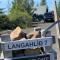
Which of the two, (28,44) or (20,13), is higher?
(28,44)

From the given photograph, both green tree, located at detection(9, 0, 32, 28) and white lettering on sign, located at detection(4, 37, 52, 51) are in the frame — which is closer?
white lettering on sign, located at detection(4, 37, 52, 51)

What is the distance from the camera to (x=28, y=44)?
14.8 feet

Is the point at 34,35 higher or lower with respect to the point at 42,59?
higher

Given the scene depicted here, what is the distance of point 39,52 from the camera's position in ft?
15.5

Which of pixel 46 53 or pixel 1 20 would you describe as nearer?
pixel 46 53

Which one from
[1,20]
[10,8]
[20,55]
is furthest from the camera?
[10,8]

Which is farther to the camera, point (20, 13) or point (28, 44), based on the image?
point (20, 13)

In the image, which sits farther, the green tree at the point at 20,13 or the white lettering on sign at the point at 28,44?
the green tree at the point at 20,13

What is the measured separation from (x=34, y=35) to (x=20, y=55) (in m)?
0.44

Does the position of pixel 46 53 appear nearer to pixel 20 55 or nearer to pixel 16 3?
pixel 20 55

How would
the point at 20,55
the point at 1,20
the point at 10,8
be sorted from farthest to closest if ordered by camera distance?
the point at 10,8 < the point at 1,20 < the point at 20,55

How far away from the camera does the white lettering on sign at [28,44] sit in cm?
441

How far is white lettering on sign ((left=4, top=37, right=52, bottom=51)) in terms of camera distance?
441 centimetres

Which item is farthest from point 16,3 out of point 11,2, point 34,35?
point 34,35
